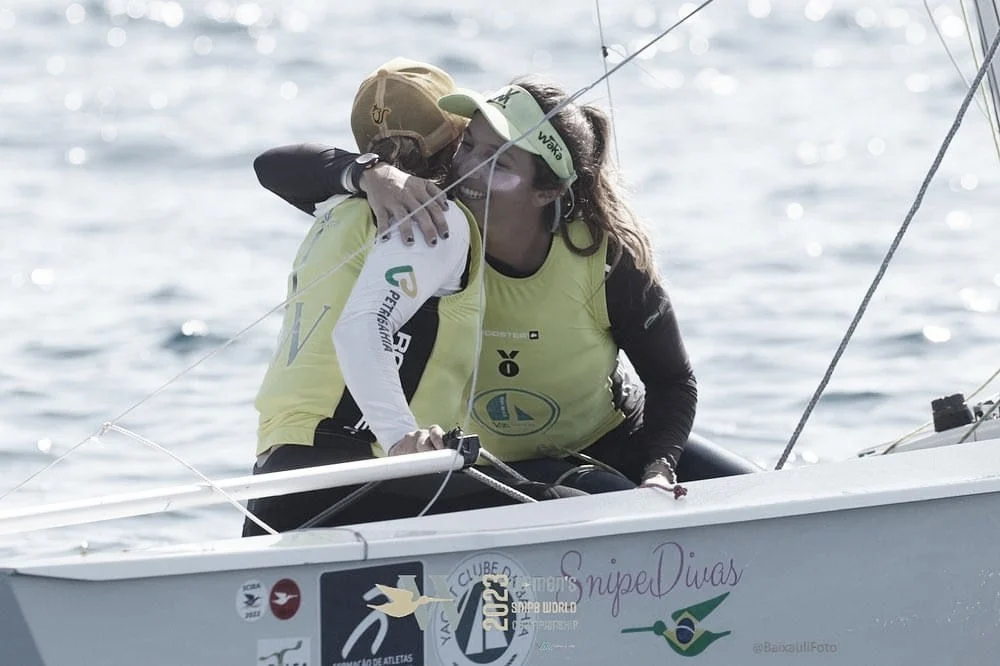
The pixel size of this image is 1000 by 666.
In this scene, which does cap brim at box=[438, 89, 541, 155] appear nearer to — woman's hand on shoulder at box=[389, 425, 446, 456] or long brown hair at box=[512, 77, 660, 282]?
long brown hair at box=[512, 77, 660, 282]

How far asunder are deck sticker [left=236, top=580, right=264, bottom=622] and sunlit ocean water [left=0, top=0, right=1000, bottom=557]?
1233mm

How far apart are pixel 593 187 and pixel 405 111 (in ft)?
1.05

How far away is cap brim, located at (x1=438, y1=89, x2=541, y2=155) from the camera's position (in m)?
2.62

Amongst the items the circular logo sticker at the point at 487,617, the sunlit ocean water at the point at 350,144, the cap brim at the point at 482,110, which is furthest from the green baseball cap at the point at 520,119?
the circular logo sticker at the point at 487,617

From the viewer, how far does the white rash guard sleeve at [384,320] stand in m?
2.44

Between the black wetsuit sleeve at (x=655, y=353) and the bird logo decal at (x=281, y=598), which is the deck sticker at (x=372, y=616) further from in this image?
the black wetsuit sleeve at (x=655, y=353)

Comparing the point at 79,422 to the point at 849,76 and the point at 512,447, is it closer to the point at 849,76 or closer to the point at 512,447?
the point at 512,447

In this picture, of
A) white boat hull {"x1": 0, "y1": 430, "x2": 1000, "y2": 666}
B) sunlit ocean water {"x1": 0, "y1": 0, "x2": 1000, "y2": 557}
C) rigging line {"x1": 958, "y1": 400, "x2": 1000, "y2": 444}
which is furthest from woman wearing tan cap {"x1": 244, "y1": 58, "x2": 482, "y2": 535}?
rigging line {"x1": 958, "y1": 400, "x2": 1000, "y2": 444}

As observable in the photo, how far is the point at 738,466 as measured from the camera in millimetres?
3084

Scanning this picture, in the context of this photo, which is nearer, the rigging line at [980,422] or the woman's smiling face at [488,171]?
the woman's smiling face at [488,171]

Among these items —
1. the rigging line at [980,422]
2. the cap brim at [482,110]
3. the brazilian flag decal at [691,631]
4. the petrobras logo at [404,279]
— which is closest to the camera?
the brazilian flag decal at [691,631]

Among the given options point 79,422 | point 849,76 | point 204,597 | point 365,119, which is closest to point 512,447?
point 365,119

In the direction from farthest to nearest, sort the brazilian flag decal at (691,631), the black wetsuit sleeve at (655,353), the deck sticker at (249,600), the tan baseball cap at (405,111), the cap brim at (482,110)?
the black wetsuit sleeve at (655,353) < the tan baseball cap at (405,111) < the cap brim at (482,110) < the brazilian flag decal at (691,631) < the deck sticker at (249,600)

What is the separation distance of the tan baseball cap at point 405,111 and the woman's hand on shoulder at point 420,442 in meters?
0.51
